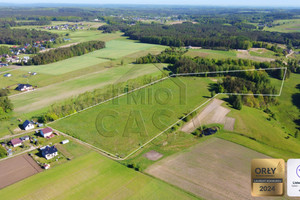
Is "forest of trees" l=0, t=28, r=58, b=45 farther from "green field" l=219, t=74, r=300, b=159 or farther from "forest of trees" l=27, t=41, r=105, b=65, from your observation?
"green field" l=219, t=74, r=300, b=159

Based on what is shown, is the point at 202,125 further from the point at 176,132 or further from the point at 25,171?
the point at 25,171

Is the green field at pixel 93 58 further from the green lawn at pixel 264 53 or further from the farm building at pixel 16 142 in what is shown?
the green lawn at pixel 264 53

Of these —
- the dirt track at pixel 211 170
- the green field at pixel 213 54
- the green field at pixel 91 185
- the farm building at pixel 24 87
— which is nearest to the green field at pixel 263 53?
the green field at pixel 213 54

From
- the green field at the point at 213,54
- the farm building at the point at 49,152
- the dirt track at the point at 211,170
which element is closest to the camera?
the dirt track at the point at 211,170

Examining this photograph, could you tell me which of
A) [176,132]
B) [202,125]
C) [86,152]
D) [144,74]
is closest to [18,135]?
[86,152]

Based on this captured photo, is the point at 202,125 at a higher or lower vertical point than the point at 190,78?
lower

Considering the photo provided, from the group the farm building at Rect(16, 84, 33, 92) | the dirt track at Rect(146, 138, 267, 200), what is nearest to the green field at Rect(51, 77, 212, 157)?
the dirt track at Rect(146, 138, 267, 200)
